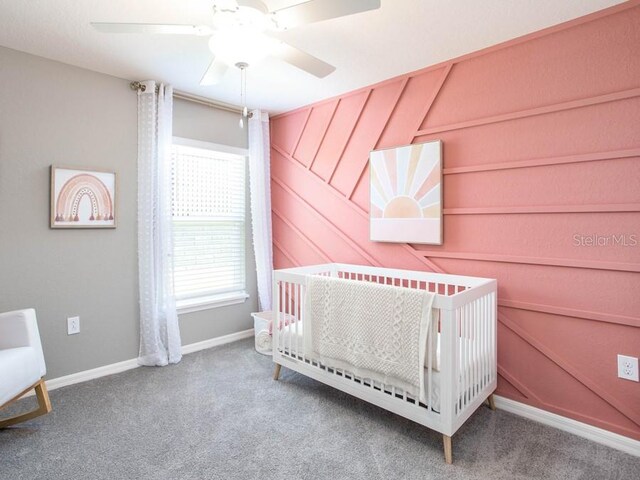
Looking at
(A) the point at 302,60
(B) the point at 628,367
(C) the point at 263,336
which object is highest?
(A) the point at 302,60

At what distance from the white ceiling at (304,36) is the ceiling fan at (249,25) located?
40cm

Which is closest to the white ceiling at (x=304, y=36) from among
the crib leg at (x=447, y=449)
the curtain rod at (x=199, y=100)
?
the curtain rod at (x=199, y=100)

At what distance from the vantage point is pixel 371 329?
1.88m

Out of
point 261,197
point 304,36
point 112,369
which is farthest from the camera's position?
point 261,197

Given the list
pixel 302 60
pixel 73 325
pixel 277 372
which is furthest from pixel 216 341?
pixel 302 60

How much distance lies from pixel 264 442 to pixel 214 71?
187 centimetres

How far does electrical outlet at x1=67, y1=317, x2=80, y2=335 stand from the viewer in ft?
8.08

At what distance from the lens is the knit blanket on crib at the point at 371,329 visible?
5.65ft

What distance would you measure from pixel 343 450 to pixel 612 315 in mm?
1481

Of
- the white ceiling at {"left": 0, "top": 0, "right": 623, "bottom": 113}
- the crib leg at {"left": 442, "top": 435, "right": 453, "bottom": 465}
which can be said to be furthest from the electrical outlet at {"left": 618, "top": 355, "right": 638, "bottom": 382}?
the white ceiling at {"left": 0, "top": 0, "right": 623, "bottom": 113}

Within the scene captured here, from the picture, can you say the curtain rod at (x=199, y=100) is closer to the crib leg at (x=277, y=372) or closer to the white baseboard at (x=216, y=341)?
the white baseboard at (x=216, y=341)

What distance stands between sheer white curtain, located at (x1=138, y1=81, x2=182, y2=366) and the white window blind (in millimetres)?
208

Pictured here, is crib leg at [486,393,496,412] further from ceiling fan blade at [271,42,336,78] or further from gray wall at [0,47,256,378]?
gray wall at [0,47,256,378]

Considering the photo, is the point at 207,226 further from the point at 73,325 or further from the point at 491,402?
the point at 491,402
